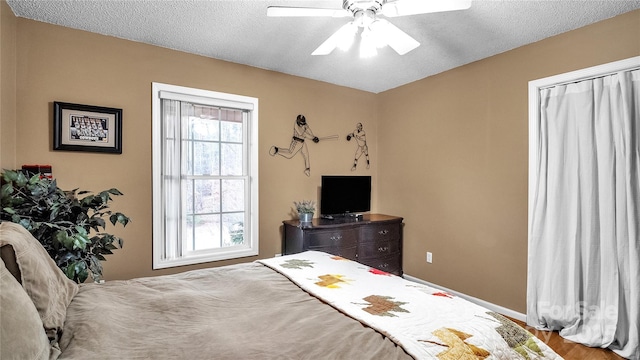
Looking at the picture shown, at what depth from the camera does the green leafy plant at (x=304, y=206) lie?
11.7ft

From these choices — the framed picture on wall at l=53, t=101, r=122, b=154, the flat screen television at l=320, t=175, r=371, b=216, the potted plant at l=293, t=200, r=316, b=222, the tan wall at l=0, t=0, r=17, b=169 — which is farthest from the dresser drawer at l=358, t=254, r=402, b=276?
the tan wall at l=0, t=0, r=17, b=169

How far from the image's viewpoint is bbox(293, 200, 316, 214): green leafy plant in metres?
3.57

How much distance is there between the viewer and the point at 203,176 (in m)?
3.28

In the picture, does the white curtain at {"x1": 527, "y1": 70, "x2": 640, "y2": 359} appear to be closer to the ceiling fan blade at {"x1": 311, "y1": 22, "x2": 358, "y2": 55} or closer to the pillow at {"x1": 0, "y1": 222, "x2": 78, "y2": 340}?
the ceiling fan blade at {"x1": 311, "y1": 22, "x2": 358, "y2": 55}

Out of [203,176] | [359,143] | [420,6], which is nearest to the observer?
[420,6]

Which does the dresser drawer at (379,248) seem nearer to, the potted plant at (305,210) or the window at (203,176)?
the potted plant at (305,210)

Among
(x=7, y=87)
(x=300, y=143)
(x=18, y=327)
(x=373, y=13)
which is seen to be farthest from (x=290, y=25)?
(x=18, y=327)

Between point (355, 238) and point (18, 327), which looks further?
point (355, 238)

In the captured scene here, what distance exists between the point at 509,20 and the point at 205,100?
2.74m

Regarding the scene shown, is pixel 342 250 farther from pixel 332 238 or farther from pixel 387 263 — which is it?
pixel 387 263

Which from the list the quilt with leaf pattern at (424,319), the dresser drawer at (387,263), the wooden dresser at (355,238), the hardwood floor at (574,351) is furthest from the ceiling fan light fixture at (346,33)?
the hardwood floor at (574,351)

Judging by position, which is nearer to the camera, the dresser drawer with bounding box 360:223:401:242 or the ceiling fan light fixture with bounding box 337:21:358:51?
the ceiling fan light fixture with bounding box 337:21:358:51

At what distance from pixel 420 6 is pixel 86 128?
269cm

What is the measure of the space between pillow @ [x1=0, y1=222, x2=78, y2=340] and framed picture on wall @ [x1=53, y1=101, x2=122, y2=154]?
154cm
